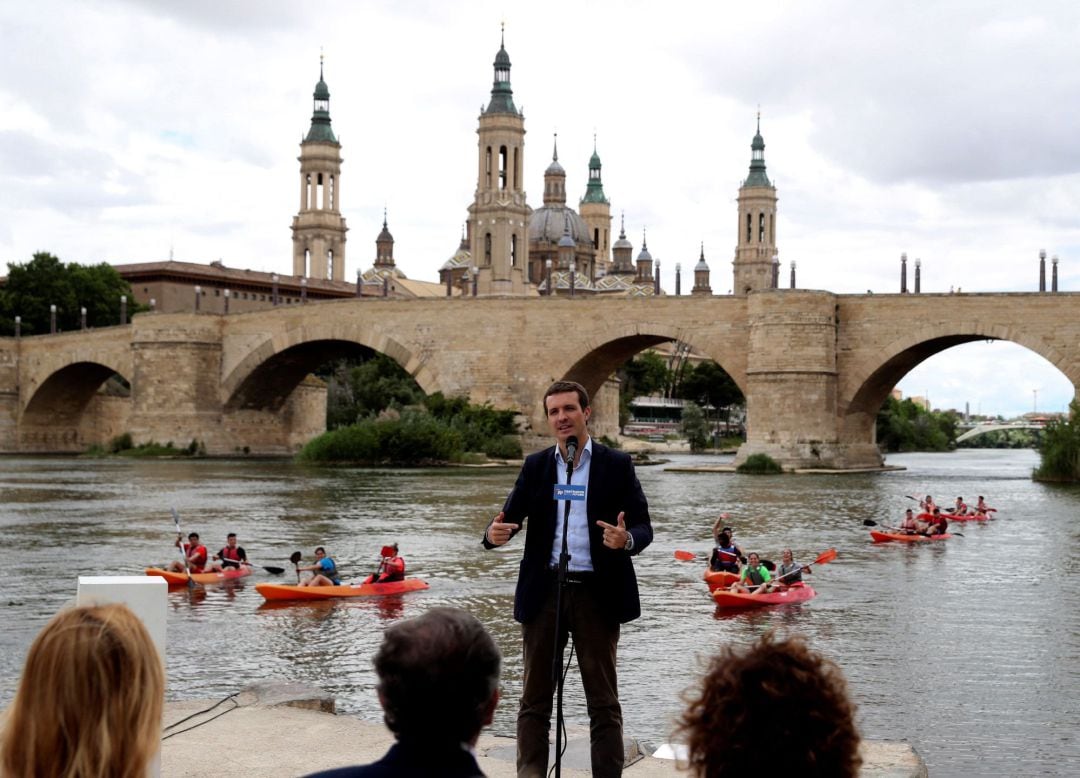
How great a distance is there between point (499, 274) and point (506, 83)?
40.4 ft

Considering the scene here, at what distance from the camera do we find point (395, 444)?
1807 inches

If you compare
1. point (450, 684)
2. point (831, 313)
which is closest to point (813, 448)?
point (831, 313)

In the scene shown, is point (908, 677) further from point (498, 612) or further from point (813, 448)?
point (813, 448)

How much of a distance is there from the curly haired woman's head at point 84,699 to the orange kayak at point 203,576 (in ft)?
42.4

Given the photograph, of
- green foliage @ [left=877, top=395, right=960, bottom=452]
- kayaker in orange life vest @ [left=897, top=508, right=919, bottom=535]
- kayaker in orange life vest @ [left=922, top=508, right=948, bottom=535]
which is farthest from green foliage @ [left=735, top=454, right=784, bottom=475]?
green foliage @ [left=877, top=395, right=960, bottom=452]

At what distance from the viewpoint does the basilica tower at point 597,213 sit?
14625 cm

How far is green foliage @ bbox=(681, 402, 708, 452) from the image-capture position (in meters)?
73.7

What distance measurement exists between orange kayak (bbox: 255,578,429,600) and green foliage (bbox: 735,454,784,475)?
91.7ft

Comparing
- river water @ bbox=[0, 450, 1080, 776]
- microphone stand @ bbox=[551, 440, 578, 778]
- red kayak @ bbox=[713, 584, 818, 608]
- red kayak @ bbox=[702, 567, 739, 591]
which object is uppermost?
microphone stand @ bbox=[551, 440, 578, 778]

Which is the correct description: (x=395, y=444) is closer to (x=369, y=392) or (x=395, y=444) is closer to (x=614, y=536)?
(x=369, y=392)

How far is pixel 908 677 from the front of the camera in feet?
35.1

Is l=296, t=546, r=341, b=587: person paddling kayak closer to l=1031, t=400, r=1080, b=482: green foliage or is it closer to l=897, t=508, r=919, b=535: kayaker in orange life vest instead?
l=897, t=508, r=919, b=535: kayaker in orange life vest

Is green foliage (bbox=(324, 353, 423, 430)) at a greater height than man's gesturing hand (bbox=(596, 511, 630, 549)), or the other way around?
green foliage (bbox=(324, 353, 423, 430))

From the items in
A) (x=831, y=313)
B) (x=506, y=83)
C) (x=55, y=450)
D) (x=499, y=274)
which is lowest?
(x=55, y=450)
